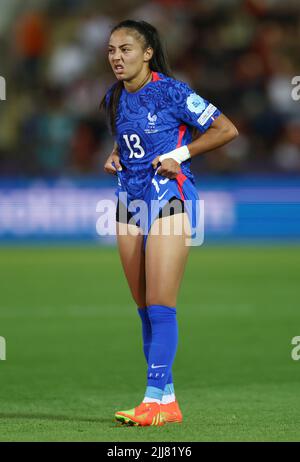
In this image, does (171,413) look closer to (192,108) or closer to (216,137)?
(216,137)

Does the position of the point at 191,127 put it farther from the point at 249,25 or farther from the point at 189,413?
the point at 249,25

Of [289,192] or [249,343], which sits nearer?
[249,343]

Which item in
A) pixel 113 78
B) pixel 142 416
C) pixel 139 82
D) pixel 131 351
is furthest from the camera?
pixel 113 78

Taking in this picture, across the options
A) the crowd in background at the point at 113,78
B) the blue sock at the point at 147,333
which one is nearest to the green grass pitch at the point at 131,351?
the blue sock at the point at 147,333

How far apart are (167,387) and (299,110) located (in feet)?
44.8

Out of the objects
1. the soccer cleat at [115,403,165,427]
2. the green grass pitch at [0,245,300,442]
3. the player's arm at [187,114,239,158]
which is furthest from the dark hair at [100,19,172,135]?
the green grass pitch at [0,245,300,442]

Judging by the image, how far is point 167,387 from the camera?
6.11 metres

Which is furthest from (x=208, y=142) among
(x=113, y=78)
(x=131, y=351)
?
(x=113, y=78)

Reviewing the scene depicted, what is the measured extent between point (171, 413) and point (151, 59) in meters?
1.96

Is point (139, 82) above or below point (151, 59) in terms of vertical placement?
below

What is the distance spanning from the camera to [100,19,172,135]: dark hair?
5980 millimetres

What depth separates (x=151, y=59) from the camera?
609cm

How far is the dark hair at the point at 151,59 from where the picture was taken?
19.6 feet
